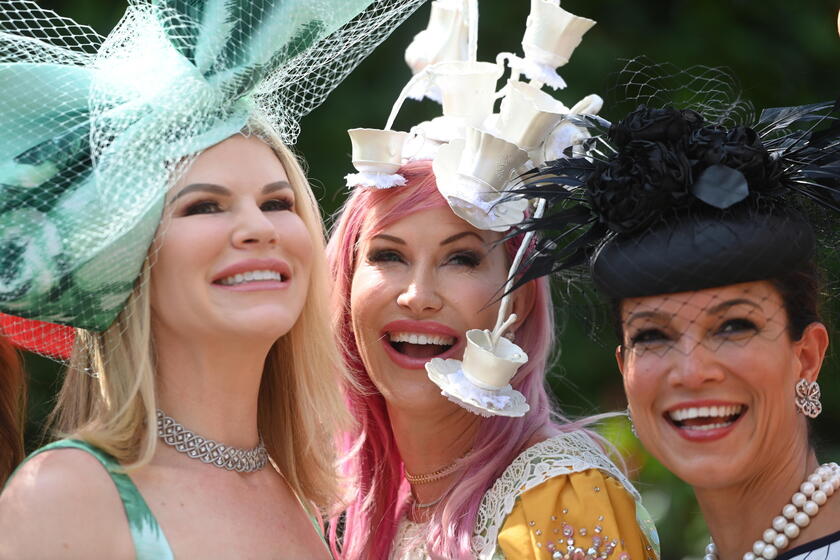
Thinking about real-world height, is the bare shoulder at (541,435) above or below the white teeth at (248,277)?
below

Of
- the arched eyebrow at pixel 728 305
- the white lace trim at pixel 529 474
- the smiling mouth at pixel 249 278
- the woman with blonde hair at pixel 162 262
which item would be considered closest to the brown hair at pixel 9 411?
the woman with blonde hair at pixel 162 262

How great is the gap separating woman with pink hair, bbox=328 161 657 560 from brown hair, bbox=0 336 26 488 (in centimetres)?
92

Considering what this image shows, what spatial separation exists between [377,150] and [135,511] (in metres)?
1.25

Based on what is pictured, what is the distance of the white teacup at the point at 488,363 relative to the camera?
3.27 meters

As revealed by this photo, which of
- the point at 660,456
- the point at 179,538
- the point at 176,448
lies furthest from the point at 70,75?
the point at 660,456

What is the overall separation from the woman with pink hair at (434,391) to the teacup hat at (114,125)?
65cm

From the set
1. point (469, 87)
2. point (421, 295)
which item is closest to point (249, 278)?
point (421, 295)

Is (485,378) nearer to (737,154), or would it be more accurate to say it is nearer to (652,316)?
(652,316)

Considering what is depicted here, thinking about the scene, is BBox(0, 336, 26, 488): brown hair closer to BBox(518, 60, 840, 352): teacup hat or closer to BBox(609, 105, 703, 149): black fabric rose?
BBox(518, 60, 840, 352): teacup hat

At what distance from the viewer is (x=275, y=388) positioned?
3441 mm

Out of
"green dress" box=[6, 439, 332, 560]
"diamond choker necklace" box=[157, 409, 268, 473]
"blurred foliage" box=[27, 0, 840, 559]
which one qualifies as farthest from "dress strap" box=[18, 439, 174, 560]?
"blurred foliage" box=[27, 0, 840, 559]

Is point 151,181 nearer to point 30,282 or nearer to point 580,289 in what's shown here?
point 30,282

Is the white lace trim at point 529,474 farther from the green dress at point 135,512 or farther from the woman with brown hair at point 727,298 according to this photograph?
the green dress at point 135,512

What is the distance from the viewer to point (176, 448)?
3053mm
